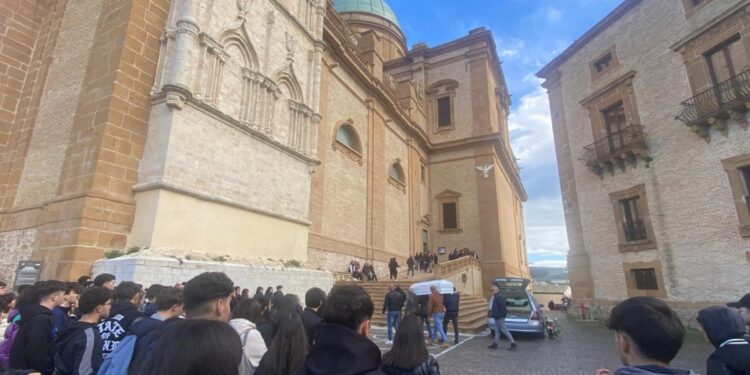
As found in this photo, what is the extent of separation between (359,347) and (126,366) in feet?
5.51

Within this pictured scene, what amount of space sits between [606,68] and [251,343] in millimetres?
21268

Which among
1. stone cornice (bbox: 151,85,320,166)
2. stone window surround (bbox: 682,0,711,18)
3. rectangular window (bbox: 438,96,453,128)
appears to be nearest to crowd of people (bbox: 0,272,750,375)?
stone cornice (bbox: 151,85,320,166)

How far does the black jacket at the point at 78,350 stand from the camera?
2.71 m

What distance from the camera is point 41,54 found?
1217 centimetres

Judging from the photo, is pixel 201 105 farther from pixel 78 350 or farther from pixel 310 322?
pixel 310 322

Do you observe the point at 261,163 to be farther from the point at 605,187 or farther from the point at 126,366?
the point at 605,187

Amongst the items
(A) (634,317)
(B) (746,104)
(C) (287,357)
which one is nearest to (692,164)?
(B) (746,104)

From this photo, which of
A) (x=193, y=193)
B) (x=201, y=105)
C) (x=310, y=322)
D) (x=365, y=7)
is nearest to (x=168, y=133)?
(x=201, y=105)

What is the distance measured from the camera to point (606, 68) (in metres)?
18.6

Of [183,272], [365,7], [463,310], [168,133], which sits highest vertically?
[365,7]

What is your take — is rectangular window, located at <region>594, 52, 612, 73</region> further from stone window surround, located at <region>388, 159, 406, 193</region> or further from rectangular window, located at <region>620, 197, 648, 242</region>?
stone window surround, located at <region>388, 159, 406, 193</region>

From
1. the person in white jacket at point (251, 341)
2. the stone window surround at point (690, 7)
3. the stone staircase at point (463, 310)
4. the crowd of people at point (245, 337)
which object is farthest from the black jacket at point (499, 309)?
the stone window surround at point (690, 7)

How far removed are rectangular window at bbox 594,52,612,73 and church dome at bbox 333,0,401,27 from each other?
23480 mm

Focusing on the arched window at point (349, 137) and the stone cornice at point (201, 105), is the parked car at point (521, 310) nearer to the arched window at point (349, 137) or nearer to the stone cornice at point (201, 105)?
the stone cornice at point (201, 105)
